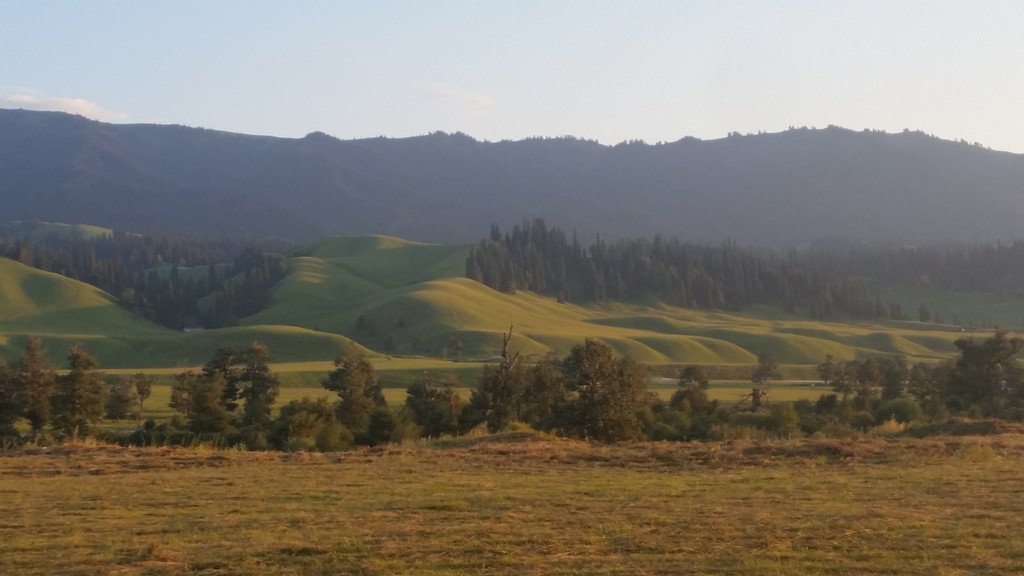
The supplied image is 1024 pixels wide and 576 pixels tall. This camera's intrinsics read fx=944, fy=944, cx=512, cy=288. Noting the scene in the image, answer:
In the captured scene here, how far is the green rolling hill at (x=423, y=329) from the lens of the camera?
114 metres

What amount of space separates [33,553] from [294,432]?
24.5 m

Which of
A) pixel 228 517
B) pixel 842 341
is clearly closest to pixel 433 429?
pixel 228 517

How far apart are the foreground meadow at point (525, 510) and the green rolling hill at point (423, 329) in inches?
3230

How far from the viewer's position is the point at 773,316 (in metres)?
190

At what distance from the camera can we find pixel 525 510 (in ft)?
47.1

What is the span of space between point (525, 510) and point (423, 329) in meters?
114

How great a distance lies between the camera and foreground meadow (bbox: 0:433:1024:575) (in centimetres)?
1105

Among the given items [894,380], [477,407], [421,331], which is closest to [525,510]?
[477,407]

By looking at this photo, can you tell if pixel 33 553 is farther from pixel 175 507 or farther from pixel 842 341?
pixel 842 341

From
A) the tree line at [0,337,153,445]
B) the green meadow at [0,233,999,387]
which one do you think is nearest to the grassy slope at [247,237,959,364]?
the green meadow at [0,233,999,387]

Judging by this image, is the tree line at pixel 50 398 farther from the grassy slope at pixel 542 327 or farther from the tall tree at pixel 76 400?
the grassy slope at pixel 542 327

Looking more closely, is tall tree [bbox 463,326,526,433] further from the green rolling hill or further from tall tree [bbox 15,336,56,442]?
the green rolling hill

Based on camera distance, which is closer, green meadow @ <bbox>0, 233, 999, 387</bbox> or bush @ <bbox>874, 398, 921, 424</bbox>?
bush @ <bbox>874, 398, 921, 424</bbox>

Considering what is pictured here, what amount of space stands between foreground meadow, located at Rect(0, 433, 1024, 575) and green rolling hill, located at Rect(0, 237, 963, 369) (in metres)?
82.0
